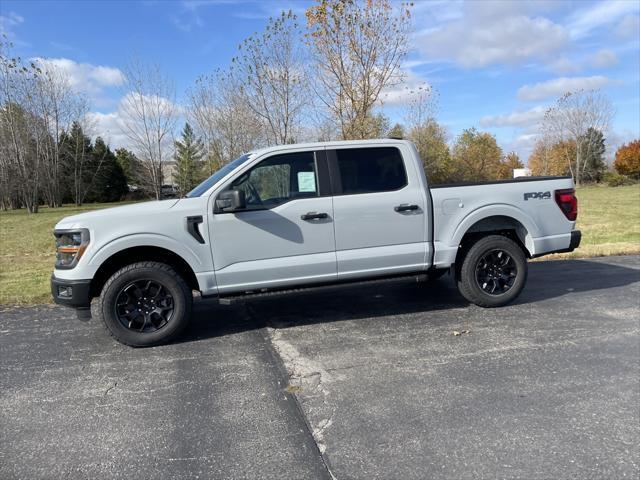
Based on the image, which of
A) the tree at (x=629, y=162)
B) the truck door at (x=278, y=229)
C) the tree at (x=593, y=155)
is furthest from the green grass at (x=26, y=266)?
the tree at (x=629, y=162)

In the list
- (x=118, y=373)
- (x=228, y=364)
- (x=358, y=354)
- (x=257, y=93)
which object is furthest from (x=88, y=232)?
(x=257, y=93)

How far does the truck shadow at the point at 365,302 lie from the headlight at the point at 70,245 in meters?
1.32

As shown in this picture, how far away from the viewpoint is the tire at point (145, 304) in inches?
184

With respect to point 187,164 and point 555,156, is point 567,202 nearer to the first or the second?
point 187,164

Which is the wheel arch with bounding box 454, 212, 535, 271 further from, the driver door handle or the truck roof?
the driver door handle

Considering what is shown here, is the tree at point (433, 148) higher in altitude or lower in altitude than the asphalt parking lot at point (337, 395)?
higher

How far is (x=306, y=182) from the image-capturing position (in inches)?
203

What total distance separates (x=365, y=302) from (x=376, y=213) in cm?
146

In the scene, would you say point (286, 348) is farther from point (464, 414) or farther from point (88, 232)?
point (88, 232)

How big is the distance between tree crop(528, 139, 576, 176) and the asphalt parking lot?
52.4 meters

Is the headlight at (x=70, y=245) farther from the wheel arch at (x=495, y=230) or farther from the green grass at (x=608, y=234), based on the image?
the green grass at (x=608, y=234)

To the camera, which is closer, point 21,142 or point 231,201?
point 231,201

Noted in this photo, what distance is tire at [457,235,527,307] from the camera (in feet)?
18.6

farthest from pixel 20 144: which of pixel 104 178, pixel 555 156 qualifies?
pixel 555 156
